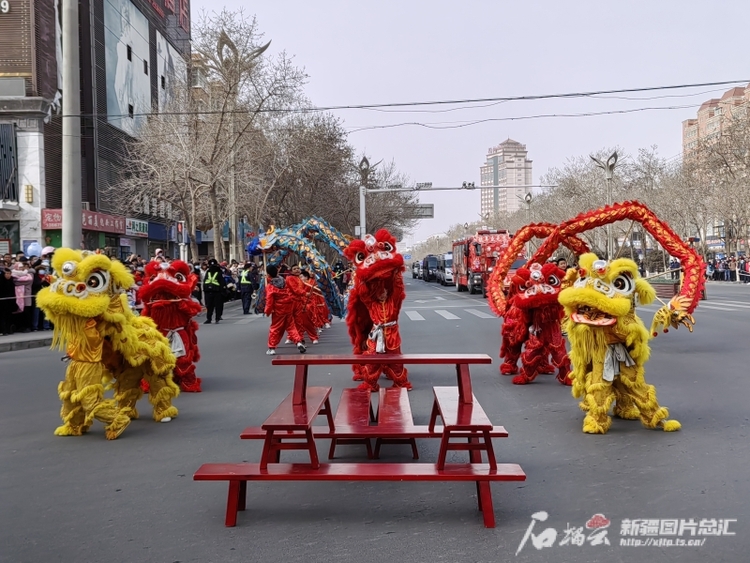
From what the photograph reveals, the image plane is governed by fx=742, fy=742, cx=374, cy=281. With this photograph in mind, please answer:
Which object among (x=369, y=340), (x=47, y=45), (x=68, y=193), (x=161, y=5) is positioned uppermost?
(x=161, y=5)

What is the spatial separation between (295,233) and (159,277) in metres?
6.75

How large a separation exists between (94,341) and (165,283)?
7.52ft

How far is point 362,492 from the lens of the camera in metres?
5.41

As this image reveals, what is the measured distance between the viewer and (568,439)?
22.4 ft

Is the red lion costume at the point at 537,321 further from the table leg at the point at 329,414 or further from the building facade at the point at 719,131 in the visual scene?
the building facade at the point at 719,131

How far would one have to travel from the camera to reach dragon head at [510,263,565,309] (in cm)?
995

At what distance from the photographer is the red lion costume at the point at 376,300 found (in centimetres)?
895

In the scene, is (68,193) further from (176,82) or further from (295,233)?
(176,82)

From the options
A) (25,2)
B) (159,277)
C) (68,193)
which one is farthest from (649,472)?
(25,2)

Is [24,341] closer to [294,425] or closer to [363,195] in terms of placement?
[294,425]

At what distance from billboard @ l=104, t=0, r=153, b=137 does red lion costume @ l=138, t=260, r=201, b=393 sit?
2568cm

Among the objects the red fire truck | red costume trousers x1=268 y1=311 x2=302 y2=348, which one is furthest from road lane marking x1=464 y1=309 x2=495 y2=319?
red costume trousers x1=268 y1=311 x2=302 y2=348

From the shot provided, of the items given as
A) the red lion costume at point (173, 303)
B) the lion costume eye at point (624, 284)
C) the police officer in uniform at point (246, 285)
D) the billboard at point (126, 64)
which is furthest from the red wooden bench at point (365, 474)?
the billboard at point (126, 64)

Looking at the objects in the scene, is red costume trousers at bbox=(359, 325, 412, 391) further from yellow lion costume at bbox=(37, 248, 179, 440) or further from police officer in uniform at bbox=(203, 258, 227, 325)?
police officer in uniform at bbox=(203, 258, 227, 325)
